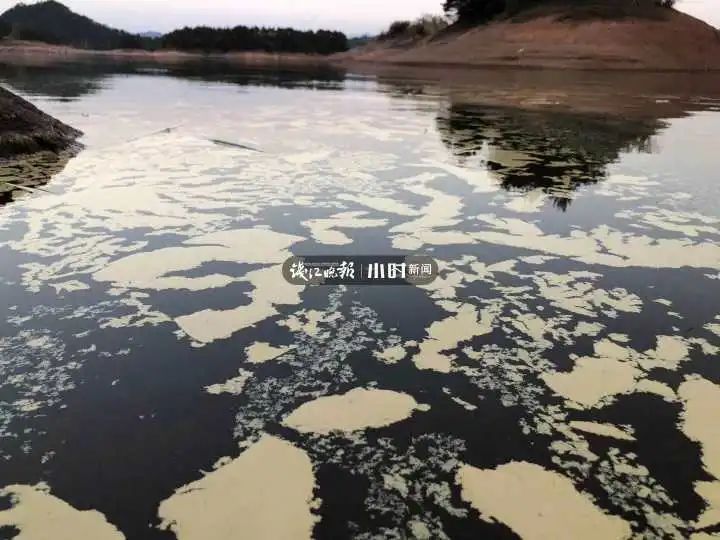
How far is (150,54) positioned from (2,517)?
262 ft

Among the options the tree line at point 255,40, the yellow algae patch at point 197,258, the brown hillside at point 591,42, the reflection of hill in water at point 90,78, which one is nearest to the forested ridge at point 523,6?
the brown hillside at point 591,42

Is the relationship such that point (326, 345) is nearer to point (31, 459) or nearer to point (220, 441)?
point (220, 441)

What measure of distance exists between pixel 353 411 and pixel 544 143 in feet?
24.4

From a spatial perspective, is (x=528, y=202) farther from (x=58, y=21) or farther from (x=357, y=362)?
(x=58, y=21)

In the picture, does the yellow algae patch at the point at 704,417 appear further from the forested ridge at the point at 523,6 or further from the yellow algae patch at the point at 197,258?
the forested ridge at the point at 523,6

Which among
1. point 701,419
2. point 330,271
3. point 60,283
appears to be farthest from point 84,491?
point 701,419

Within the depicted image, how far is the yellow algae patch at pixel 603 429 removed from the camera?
Answer: 219 centimetres

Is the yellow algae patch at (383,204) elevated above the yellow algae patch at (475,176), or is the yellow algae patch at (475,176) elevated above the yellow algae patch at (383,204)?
the yellow algae patch at (475,176)

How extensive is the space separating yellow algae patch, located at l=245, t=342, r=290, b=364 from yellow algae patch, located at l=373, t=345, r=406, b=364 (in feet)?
1.52

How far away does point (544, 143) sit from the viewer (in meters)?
8.66

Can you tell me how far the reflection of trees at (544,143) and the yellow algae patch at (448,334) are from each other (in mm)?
2580

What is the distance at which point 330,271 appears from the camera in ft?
12.3

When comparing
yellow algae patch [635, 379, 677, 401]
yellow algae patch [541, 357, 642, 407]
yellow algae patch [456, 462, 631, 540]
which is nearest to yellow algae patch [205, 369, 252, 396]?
yellow algae patch [456, 462, 631, 540]

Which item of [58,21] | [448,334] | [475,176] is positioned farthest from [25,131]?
[58,21]
